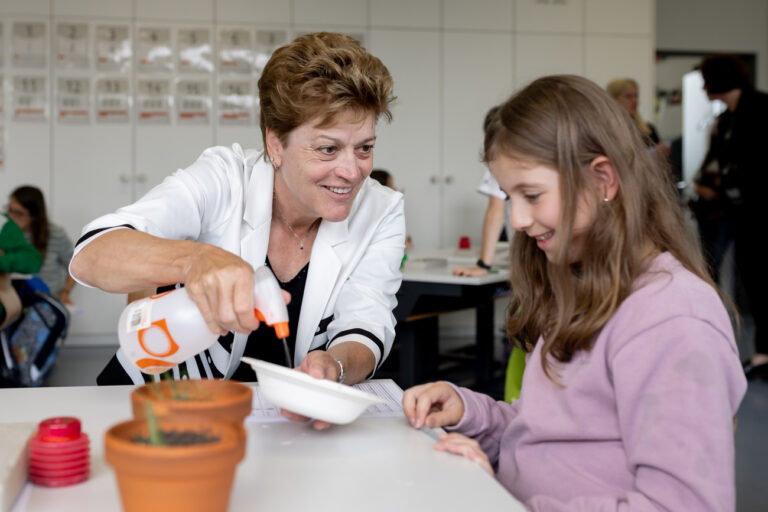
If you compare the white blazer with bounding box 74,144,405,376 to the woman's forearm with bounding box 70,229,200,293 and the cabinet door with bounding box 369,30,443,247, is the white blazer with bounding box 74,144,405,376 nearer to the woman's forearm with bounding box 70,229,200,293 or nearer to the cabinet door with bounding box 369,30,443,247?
the woman's forearm with bounding box 70,229,200,293

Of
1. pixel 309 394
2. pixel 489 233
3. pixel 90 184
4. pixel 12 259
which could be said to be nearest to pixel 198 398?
pixel 309 394

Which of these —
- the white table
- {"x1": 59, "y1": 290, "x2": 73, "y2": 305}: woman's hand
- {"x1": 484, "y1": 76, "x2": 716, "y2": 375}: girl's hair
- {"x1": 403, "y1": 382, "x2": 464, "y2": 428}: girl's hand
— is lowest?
{"x1": 59, "y1": 290, "x2": 73, "y2": 305}: woman's hand

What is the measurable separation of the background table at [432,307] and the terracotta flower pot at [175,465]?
2.53 meters

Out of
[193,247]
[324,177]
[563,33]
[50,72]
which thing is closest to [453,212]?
[563,33]

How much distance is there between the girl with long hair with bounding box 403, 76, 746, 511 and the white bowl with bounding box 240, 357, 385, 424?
0.46 feet

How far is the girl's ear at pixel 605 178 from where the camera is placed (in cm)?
101

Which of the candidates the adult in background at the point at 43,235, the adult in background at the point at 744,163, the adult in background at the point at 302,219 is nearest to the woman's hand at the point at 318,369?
the adult in background at the point at 302,219

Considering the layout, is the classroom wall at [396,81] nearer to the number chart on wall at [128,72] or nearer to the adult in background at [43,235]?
the number chart on wall at [128,72]

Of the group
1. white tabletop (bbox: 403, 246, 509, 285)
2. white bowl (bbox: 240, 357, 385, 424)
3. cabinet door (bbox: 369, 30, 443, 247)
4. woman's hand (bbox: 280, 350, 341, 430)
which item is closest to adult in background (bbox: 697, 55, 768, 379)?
white tabletop (bbox: 403, 246, 509, 285)

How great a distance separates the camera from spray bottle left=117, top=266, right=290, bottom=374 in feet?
3.18

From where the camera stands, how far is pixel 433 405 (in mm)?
1146

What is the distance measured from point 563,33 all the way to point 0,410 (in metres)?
5.20

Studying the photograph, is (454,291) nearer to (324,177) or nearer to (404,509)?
(324,177)

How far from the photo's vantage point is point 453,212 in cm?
554
